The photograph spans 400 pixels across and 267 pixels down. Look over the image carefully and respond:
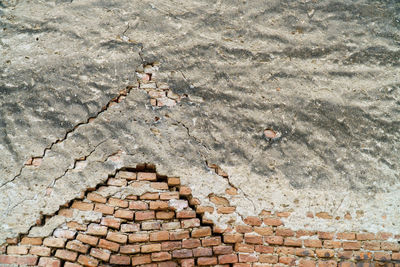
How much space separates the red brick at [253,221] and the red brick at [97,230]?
3.18 ft

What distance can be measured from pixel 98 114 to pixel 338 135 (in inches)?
Result: 69.4

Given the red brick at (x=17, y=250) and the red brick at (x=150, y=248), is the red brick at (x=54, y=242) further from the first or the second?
the red brick at (x=150, y=248)

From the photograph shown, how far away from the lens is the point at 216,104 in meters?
2.55

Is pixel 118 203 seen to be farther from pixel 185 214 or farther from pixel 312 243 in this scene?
pixel 312 243

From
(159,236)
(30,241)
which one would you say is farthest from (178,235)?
(30,241)

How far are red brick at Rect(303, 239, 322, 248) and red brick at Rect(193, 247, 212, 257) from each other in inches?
26.4

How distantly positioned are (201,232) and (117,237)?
1.86 ft

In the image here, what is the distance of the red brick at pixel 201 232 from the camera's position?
7.74 feet

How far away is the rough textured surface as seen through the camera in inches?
94.0

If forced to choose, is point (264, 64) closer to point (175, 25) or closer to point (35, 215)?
point (175, 25)

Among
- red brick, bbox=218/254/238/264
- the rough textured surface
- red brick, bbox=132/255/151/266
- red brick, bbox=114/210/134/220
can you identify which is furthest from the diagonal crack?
red brick, bbox=218/254/238/264

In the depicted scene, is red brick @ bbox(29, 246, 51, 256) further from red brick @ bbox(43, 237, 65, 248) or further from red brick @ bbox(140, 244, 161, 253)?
red brick @ bbox(140, 244, 161, 253)

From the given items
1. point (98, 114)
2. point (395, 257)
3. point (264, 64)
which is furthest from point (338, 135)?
point (98, 114)

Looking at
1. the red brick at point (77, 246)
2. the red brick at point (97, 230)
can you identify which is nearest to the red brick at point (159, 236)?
the red brick at point (97, 230)
